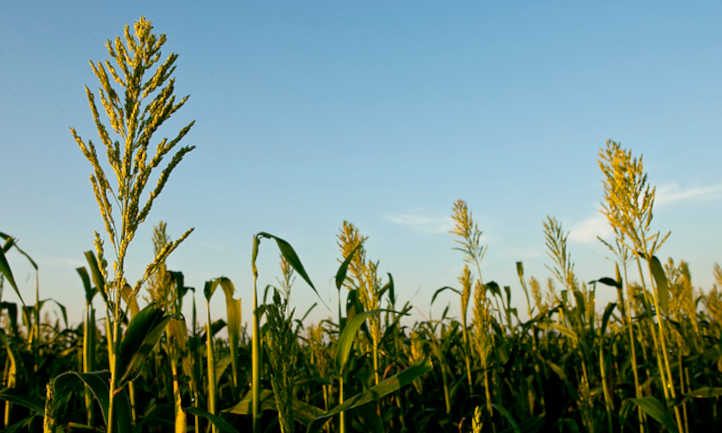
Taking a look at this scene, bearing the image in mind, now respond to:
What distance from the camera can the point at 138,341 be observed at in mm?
2062

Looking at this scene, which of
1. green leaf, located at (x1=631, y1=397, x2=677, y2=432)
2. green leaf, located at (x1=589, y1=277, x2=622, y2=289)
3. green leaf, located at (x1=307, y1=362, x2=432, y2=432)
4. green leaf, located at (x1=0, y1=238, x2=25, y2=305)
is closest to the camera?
green leaf, located at (x1=307, y1=362, x2=432, y2=432)

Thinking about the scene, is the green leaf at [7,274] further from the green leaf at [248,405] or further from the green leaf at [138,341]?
the green leaf at [248,405]

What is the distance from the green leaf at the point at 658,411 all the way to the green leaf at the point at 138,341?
2.64 metres

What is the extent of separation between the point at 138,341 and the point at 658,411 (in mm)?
2747

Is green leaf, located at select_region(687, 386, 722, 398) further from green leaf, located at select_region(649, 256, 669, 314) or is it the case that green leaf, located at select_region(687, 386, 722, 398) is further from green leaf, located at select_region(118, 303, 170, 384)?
green leaf, located at select_region(118, 303, 170, 384)

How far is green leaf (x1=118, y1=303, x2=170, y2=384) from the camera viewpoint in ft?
6.59

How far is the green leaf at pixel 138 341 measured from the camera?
2010 mm

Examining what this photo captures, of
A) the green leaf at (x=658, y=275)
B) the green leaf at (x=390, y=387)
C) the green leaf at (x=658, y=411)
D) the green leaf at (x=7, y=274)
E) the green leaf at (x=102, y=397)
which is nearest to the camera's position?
the green leaf at (x=102, y=397)

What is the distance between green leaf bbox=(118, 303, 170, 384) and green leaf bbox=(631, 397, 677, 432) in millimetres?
2644

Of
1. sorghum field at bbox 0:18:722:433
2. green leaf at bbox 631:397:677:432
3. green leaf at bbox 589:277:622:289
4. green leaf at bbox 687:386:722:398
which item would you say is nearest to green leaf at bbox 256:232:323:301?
sorghum field at bbox 0:18:722:433

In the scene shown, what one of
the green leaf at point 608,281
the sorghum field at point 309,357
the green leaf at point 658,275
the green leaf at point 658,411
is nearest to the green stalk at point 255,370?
the sorghum field at point 309,357

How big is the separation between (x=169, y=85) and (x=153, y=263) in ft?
2.24

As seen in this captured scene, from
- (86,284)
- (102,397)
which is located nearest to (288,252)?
(102,397)

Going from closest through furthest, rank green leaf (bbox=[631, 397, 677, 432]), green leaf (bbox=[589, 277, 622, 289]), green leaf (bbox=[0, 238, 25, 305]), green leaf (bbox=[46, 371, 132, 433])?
1. green leaf (bbox=[46, 371, 132, 433])
2. green leaf (bbox=[0, 238, 25, 305])
3. green leaf (bbox=[631, 397, 677, 432])
4. green leaf (bbox=[589, 277, 622, 289])
